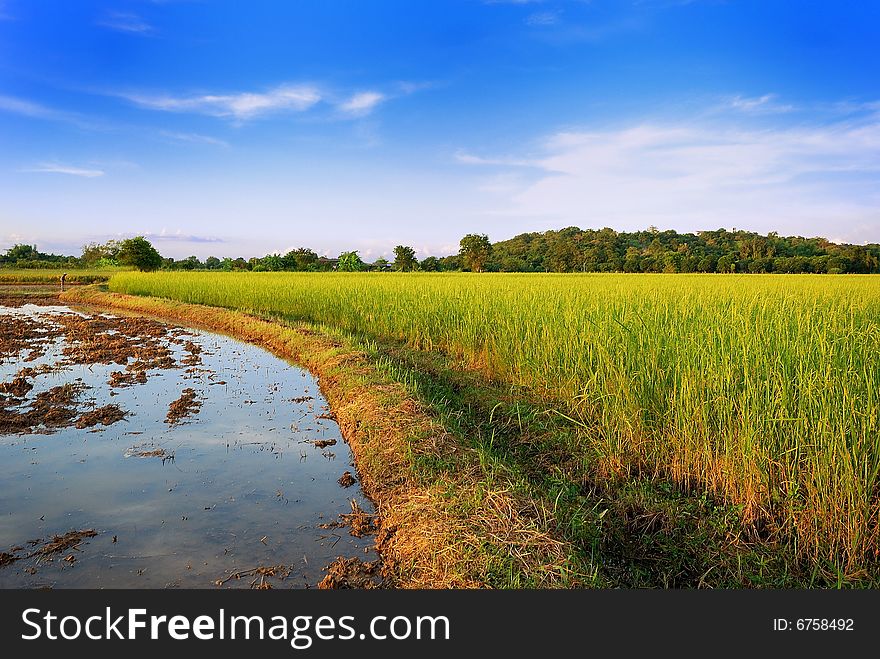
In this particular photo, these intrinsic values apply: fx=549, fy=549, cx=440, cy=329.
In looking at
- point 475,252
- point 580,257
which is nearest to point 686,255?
point 580,257

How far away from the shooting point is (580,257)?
1991 inches

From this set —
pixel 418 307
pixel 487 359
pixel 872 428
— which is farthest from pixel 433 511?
pixel 418 307

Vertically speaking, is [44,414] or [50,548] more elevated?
[44,414]

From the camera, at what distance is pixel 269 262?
5591 centimetres

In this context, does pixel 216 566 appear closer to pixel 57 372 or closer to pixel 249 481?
pixel 249 481

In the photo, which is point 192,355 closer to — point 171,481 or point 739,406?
point 171,481

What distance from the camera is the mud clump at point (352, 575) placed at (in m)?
2.92

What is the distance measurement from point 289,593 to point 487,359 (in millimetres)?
4856

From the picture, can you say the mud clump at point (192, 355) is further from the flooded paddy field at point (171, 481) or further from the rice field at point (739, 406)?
the rice field at point (739, 406)

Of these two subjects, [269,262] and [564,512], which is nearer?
[564,512]

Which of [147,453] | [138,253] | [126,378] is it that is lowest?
[147,453]

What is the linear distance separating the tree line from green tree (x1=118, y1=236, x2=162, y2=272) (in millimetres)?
55

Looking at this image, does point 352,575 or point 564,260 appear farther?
point 564,260

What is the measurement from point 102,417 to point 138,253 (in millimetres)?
33308
